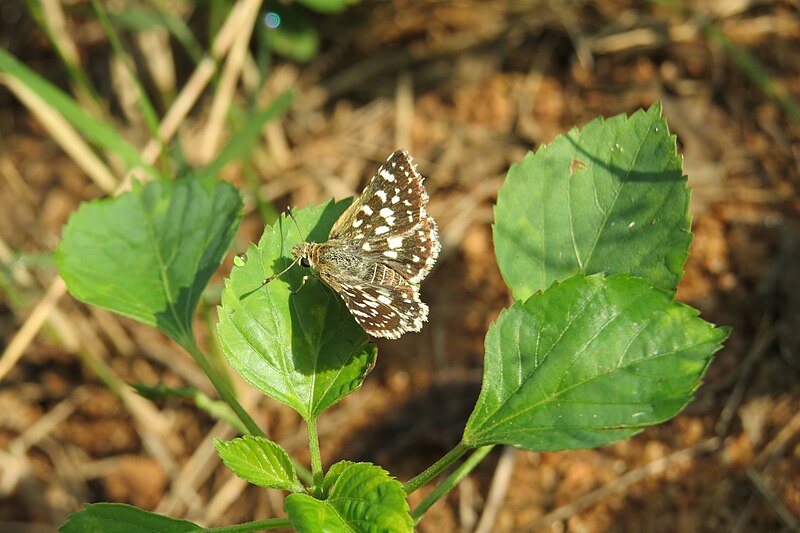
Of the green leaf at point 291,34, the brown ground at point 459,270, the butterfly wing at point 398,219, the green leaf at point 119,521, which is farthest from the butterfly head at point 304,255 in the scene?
the green leaf at point 291,34

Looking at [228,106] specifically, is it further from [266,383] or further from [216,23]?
[266,383]

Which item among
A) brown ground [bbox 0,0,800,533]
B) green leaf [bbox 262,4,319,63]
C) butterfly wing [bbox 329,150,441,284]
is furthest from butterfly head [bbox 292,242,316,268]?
green leaf [bbox 262,4,319,63]

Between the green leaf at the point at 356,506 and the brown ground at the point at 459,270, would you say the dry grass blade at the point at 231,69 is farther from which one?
the green leaf at the point at 356,506

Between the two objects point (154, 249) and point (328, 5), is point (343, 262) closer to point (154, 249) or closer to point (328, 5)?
point (154, 249)

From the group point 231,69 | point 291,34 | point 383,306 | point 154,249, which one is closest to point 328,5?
point 291,34

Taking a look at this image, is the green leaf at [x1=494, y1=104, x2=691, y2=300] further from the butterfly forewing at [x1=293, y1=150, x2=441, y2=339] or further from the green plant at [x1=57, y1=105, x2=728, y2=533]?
the butterfly forewing at [x1=293, y1=150, x2=441, y2=339]

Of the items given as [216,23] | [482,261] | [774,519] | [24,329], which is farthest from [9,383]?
[774,519]
